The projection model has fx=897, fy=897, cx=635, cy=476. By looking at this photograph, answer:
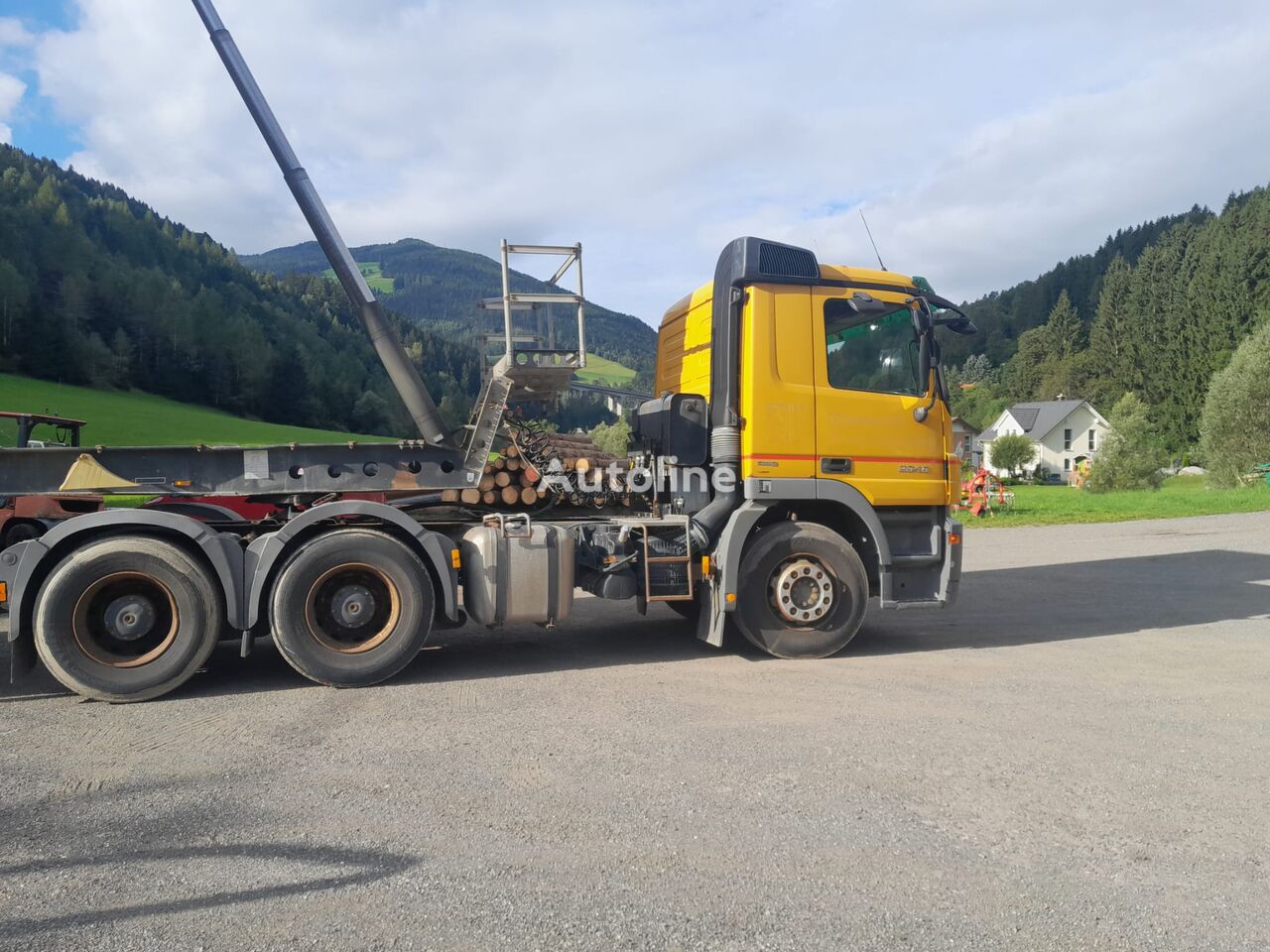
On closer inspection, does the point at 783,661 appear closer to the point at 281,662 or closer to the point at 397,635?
the point at 397,635

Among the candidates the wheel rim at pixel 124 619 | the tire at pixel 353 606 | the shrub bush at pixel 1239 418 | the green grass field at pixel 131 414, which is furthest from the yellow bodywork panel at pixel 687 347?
the shrub bush at pixel 1239 418

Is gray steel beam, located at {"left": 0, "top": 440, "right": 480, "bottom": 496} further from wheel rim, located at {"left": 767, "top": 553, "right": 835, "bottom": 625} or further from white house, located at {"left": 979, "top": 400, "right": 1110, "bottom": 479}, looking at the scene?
white house, located at {"left": 979, "top": 400, "right": 1110, "bottom": 479}

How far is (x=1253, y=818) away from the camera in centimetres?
411

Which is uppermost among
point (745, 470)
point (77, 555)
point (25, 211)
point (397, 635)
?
point (25, 211)

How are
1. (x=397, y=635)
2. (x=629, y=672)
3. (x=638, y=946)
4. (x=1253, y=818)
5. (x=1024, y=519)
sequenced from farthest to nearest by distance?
1. (x=1024, y=519)
2. (x=629, y=672)
3. (x=397, y=635)
4. (x=1253, y=818)
5. (x=638, y=946)

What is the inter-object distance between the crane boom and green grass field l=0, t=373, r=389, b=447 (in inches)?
578

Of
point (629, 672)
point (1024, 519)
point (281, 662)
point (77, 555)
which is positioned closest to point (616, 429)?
point (629, 672)

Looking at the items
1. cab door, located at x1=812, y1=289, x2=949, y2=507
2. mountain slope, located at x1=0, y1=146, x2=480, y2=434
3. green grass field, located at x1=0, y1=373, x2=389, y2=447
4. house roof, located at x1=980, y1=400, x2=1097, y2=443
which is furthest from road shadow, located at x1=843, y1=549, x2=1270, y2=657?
house roof, located at x1=980, y1=400, x2=1097, y2=443

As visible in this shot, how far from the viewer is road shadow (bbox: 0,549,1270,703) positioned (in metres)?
7.12

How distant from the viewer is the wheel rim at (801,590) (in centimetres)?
746

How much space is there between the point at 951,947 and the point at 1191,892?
112 centimetres

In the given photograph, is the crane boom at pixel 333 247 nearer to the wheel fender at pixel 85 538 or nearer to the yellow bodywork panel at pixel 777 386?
the wheel fender at pixel 85 538

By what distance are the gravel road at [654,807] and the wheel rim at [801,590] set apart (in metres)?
0.41

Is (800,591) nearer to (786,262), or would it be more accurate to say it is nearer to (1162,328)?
(786,262)
